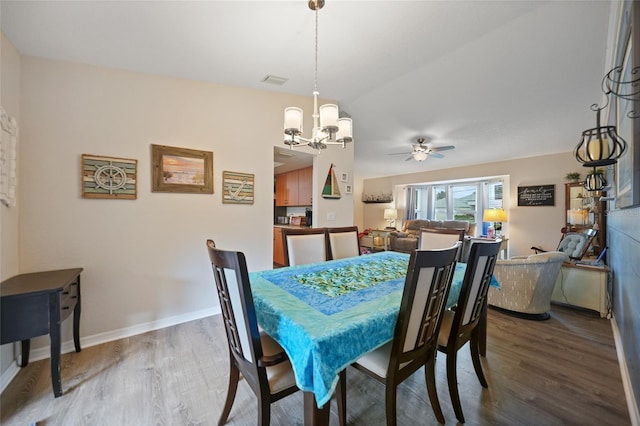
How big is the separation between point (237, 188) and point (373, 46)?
2094 millimetres

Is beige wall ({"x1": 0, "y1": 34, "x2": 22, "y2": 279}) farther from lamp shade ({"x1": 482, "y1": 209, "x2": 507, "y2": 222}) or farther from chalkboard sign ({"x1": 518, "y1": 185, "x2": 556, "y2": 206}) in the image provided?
chalkboard sign ({"x1": 518, "y1": 185, "x2": 556, "y2": 206})

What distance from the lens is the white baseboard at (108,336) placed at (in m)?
1.78

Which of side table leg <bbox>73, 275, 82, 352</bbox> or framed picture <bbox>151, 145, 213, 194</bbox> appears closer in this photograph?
side table leg <bbox>73, 275, 82, 352</bbox>

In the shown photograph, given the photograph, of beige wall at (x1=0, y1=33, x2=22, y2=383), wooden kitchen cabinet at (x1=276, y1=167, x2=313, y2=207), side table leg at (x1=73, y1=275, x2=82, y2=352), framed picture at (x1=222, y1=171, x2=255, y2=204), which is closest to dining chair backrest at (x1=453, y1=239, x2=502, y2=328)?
framed picture at (x1=222, y1=171, x2=255, y2=204)

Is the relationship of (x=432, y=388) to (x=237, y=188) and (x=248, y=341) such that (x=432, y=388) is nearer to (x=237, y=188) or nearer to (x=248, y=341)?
(x=248, y=341)

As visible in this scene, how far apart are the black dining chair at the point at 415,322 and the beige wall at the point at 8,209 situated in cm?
251

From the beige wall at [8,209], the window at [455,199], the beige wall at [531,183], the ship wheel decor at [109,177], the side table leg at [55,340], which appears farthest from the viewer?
the window at [455,199]

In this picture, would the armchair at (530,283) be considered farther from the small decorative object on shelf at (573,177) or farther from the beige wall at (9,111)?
the beige wall at (9,111)

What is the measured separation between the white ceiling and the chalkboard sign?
61.2 inches

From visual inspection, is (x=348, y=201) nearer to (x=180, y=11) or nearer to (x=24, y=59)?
(x=180, y=11)

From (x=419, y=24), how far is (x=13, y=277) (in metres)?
Result: 3.79

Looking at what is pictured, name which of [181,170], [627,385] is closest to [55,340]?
[181,170]

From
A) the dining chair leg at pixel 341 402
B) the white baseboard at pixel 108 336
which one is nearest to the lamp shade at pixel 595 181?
the dining chair leg at pixel 341 402

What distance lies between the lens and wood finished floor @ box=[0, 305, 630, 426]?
4.82 ft
